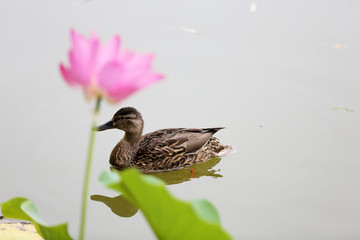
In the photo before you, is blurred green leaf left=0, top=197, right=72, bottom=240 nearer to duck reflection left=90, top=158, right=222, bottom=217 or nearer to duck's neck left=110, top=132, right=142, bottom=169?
duck reflection left=90, top=158, right=222, bottom=217

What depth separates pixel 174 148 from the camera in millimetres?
5766

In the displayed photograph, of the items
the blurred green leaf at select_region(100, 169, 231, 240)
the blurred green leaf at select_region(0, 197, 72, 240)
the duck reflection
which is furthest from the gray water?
the blurred green leaf at select_region(100, 169, 231, 240)

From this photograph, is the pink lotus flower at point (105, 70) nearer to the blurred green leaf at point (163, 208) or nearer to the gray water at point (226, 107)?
the blurred green leaf at point (163, 208)

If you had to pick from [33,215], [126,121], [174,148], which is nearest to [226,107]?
[174,148]

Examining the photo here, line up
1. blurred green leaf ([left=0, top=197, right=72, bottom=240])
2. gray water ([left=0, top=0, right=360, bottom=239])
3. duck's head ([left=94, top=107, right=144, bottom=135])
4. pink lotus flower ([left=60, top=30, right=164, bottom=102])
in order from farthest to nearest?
duck's head ([left=94, top=107, right=144, bottom=135])
gray water ([left=0, top=0, right=360, bottom=239])
blurred green leaf ([left=0, top=197, right=72, bottom=240])
pink lotus flower ([left=60, top=30, right=164, bottom=102])

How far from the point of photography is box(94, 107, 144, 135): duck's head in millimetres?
5426

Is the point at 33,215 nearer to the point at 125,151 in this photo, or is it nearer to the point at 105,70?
the point at 105,70

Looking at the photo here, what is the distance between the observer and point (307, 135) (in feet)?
19.4

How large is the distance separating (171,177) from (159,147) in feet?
1.23

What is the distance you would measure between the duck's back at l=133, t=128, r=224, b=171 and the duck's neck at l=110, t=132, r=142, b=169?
2.5 inches

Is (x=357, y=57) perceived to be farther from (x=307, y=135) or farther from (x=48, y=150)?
(x=48, y=150)

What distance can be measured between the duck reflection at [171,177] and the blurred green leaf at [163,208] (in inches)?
120

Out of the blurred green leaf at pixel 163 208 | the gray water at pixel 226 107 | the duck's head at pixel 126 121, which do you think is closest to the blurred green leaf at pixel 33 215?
the blurred green leaf at pixel 163 208

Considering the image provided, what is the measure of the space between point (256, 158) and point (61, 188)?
2101 mm
